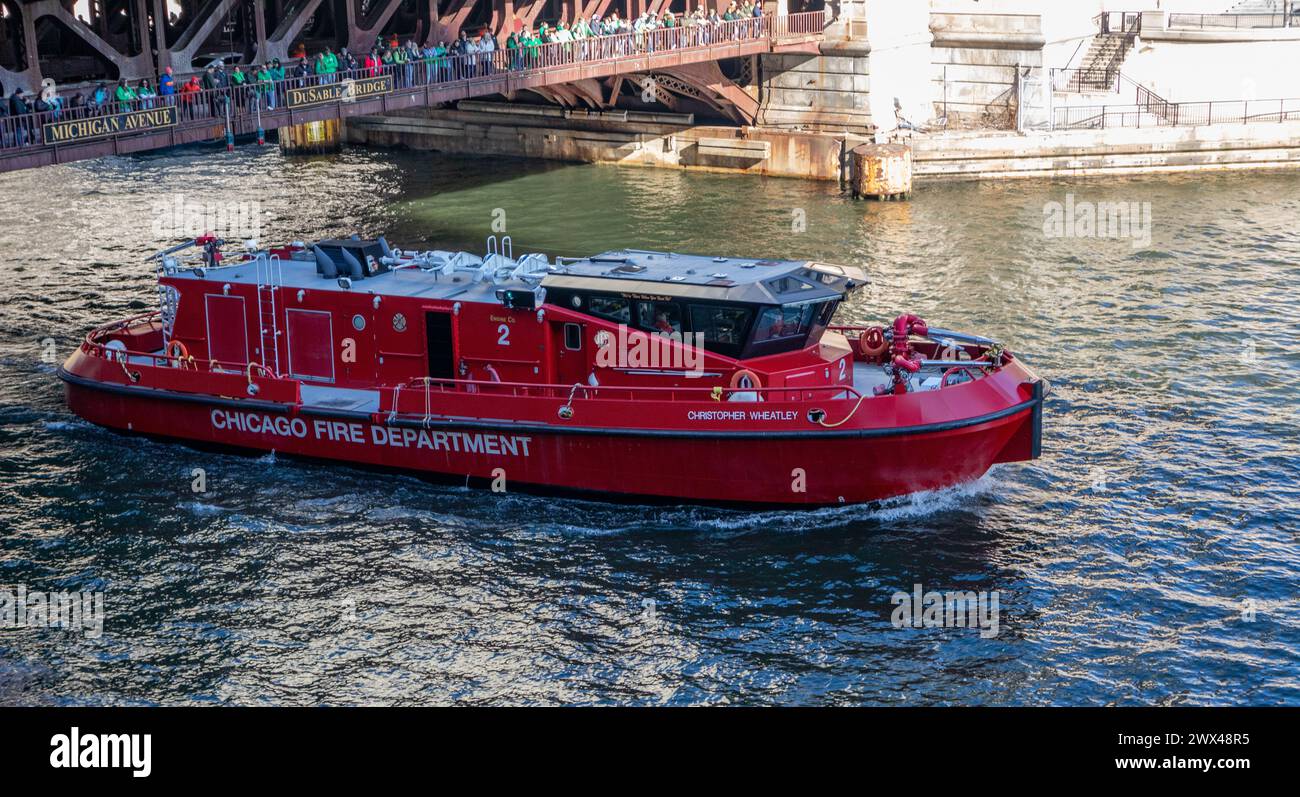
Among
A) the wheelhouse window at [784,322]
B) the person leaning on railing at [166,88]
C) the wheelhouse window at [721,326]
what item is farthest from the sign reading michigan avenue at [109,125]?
the wheelhouse window at [784,322]

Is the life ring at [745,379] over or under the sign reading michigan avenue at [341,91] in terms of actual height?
under

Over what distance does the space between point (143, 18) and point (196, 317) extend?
37.6 feet

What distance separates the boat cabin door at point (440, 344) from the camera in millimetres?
31688

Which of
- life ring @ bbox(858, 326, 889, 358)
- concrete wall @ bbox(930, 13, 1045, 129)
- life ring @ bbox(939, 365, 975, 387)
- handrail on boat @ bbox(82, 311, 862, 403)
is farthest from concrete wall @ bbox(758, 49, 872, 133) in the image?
handrail on boat @ bbox(82, 311, 862, 403)

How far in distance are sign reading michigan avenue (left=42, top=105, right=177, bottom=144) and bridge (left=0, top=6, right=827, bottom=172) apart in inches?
1.3

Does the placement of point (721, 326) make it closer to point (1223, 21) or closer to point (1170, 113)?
point (1170, 113)

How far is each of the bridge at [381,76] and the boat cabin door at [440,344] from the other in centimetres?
1148

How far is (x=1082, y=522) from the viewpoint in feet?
98.1

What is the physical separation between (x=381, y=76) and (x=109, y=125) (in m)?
11.8

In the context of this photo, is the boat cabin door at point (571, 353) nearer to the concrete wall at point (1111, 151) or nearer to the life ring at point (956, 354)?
the life ring at point (956, 354)

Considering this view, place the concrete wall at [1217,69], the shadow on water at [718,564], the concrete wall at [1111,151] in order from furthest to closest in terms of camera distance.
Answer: the concrete wall at [1217,69] → the concrete wall at [1111,151] → the shadow on water at [718,564]

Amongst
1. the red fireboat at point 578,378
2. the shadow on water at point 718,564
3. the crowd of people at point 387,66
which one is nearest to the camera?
the shadow on water at point 718,564

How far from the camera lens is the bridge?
126ft
